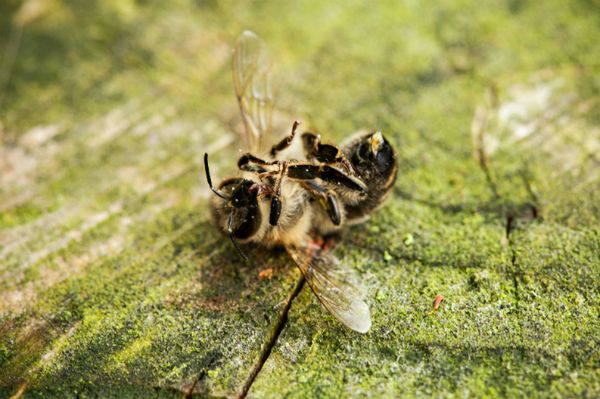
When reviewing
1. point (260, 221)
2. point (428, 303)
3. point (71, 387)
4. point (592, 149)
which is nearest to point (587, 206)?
point (592, 149)

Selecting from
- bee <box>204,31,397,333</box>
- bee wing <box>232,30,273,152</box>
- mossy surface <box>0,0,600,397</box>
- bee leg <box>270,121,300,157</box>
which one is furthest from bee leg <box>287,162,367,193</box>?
bee wing <box>232,30,273,152</box>

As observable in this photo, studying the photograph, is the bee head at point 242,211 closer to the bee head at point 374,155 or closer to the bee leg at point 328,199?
the bee leg at point 328,199

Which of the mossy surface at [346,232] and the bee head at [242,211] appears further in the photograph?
the bee head at [242,211]

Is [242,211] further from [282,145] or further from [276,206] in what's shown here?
[282,145]

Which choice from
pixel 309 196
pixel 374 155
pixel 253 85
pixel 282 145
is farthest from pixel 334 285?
pixel 253 85

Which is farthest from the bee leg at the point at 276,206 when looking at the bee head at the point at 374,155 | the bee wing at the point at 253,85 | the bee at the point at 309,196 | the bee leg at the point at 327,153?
the bee wing at the point at 253,85

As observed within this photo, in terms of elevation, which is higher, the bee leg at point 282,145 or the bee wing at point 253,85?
the bee wing at point 253,85

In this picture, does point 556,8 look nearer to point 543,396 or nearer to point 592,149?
point 592,149
